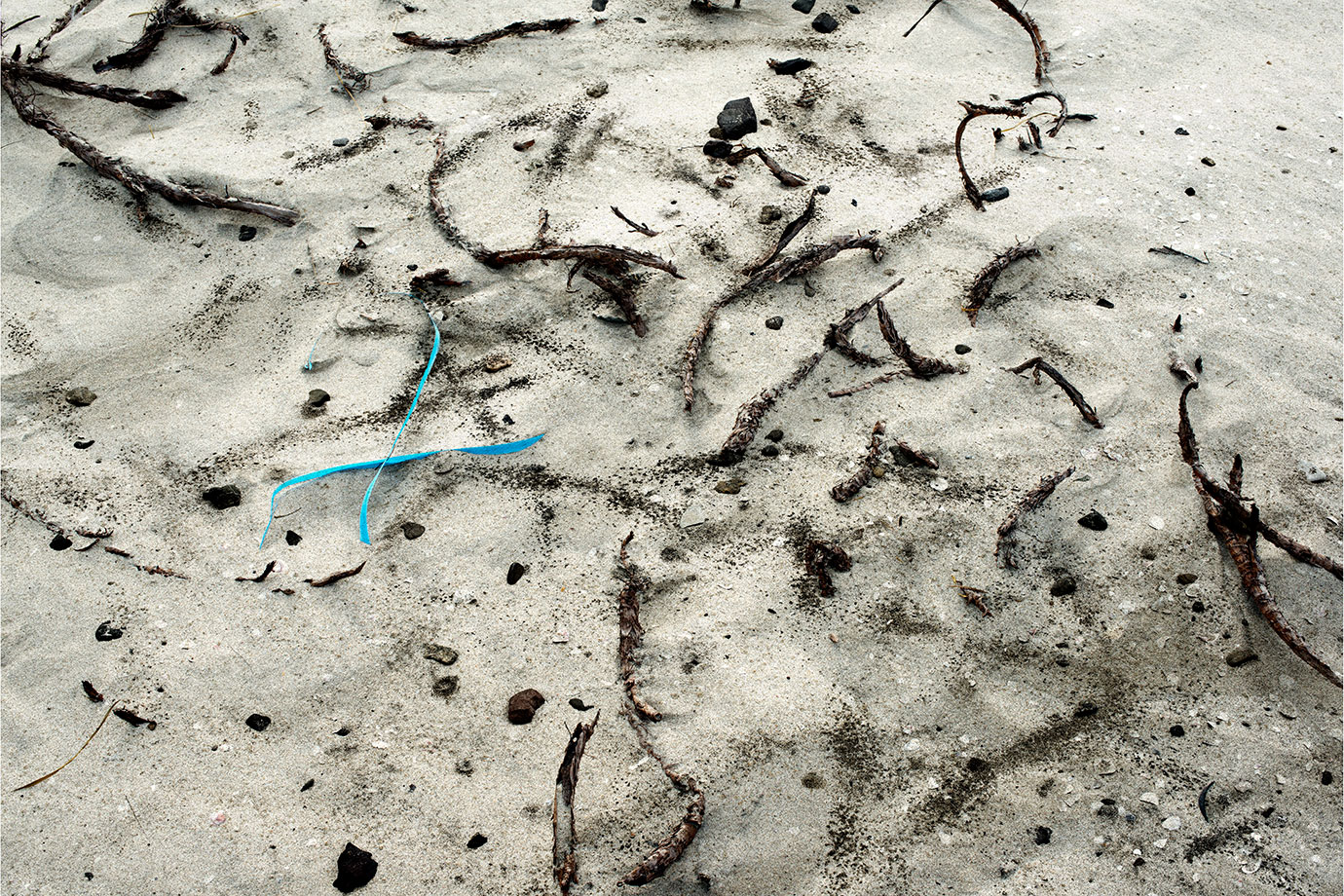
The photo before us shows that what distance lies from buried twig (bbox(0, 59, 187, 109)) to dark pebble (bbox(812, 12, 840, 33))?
7.92ft

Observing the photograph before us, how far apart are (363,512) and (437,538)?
0.21m

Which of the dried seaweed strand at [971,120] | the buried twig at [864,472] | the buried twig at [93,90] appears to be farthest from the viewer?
the buried twig at [93,90]

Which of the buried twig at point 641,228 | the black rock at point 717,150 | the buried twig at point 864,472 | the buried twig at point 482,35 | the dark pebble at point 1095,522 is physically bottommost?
the dark pebble at point 1095,522

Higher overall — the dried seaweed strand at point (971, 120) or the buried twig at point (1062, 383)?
the dried seaweed strand at point (971, 120)

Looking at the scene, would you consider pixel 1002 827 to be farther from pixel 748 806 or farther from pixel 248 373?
pixel 248 373

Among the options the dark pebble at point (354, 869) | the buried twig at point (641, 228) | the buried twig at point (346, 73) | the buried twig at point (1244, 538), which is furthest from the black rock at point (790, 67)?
the dark pebble at point (354, 869)

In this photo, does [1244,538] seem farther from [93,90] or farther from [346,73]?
[93,90]

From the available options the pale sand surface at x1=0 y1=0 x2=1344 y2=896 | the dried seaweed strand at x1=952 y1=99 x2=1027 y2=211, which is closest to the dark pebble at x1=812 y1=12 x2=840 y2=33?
the pale sand surface at x1=0 y1=0 x2=1344 y2=896

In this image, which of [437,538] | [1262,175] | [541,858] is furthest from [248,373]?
[1262,175]

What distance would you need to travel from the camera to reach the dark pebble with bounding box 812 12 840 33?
12.4ft

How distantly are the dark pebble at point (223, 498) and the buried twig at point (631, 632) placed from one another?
970 mm

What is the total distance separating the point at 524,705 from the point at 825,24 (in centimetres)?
300

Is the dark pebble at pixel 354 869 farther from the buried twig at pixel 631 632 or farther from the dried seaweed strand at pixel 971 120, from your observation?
the dried seaweed strand at pixel 971 120

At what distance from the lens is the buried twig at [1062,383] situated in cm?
242
